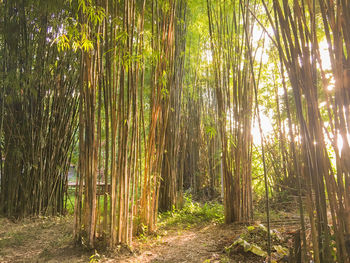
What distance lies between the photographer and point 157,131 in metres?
3.05

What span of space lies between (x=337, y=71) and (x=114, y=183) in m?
1.77

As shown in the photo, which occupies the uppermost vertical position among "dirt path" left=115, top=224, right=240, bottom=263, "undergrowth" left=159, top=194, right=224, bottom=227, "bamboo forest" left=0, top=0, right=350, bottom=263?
"bamboo forest" left=0, top=0, right=350, bottom=263

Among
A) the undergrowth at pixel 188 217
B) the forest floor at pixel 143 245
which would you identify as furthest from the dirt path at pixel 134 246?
the undergrowth at pixel 188 217

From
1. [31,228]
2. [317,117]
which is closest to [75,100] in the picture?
[31,228]

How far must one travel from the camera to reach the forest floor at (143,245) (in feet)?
7.45

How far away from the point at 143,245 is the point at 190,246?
429 millimetres

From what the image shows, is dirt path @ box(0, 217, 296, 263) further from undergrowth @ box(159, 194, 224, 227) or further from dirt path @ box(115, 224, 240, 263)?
undergrowth @ box(159, 194, 224, 227)

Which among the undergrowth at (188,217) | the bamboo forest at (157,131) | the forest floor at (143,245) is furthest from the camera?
the undergrowth at (188,217)

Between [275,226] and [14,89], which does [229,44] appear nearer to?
[275,226]

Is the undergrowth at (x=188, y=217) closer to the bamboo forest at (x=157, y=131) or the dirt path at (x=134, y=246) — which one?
the bamboo forest at (x=157, y=131)

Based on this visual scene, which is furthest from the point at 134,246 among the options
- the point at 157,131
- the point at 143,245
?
the point at 157,131

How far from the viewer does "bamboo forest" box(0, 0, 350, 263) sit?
123cm

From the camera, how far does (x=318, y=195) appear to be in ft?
3.93

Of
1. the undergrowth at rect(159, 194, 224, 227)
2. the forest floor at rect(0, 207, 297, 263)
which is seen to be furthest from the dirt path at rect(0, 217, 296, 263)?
the undergrowth at rect(159, 194, 224, 227)
